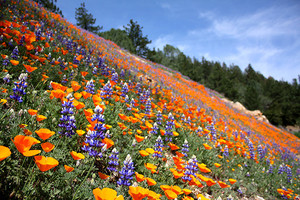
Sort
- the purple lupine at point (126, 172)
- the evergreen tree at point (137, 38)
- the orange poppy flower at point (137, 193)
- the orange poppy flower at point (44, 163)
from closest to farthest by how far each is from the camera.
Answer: the orange poppy flower at point (44, 163) → the orange poppy flower at point (137, 193) → the purple lupine at point (126, 172) → the evergreen tree at point (137, 38)

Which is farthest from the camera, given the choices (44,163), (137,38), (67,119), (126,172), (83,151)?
(137,38)

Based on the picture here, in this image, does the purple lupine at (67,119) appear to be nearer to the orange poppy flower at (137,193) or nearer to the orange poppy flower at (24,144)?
the orange poppy flower at (24,144)

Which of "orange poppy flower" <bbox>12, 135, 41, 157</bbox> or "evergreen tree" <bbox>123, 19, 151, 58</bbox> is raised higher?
"evergreen tree" <bbox>123, 19, 151, 58</bbox>

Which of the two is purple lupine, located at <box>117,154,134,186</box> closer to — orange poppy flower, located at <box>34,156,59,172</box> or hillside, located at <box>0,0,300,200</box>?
hillside, located at <box>0,0,300,200</box>

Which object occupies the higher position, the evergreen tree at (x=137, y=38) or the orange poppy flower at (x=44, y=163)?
the evergreen tree at (x=137, y=38)

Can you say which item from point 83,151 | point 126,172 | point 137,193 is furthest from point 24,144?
point 83,151

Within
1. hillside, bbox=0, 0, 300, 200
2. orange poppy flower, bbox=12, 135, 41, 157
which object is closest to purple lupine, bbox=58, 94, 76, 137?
hillside, bbox=0, 0, 300, 200

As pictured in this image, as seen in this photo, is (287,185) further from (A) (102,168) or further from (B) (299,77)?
(B) (299,77)

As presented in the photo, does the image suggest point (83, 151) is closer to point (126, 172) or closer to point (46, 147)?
point (126, 172)

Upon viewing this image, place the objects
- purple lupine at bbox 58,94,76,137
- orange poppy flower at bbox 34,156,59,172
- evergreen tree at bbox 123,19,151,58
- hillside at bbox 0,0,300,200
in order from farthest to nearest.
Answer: evergreen tree at bbox 123,19,151,58, purple lupine at bbox 58,94,76,137, hillside at bbox 0,0,300,200, orange poppy flower at bbox 34,156,59,172

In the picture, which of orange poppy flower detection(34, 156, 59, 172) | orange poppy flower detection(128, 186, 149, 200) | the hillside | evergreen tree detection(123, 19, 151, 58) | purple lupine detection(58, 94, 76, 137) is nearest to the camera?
orange poppy flower detection(34, 156, 59, 172)

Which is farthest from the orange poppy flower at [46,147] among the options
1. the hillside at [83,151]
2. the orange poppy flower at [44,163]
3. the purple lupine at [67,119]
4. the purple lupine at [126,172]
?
the purple lupine at [126,172]

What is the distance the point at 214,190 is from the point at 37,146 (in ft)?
12.9

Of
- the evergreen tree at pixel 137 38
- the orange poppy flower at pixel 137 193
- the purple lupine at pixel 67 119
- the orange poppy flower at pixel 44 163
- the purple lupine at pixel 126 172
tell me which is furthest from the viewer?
the evergreen tree at pixel 137 38
